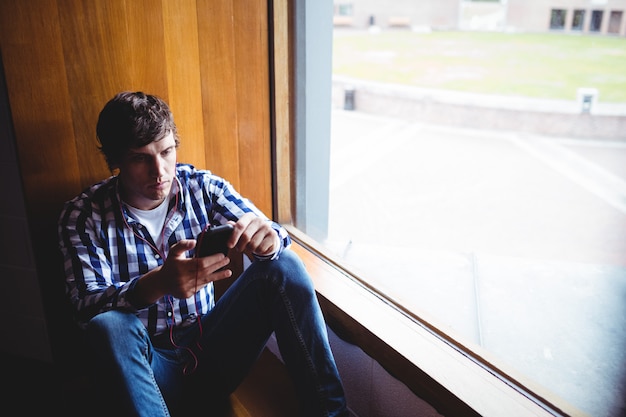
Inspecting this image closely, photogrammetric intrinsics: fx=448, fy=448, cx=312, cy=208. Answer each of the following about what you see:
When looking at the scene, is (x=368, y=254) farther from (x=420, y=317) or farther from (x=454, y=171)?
(x=454, y=171)

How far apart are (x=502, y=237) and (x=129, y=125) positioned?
5.29 meters

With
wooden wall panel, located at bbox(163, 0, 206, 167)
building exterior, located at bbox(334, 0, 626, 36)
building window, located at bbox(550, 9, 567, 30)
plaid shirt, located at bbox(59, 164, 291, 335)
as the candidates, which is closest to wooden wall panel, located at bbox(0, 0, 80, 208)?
plaid shirt, located at bbox(59, 164, 291, 335)

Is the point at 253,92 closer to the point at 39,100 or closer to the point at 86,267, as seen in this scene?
the point at 39,100

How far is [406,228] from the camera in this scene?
5.32 metres

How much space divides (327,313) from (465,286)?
122 cm

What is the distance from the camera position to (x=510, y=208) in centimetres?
644

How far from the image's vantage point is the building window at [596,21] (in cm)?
255

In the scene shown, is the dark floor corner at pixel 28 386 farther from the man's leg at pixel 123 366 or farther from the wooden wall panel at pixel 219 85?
the wooden wall panel at pixel 219 85

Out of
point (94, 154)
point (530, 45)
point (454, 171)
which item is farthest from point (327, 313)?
point (530, 45)

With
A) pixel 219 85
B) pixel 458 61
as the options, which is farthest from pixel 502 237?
pixel 458 61

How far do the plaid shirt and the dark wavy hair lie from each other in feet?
0.42

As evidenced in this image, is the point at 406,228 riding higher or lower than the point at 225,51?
lower

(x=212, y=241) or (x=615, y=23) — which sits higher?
(x=615, y=23)

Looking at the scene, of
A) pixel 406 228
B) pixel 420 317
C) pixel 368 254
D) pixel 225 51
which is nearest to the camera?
pixel 420 317
